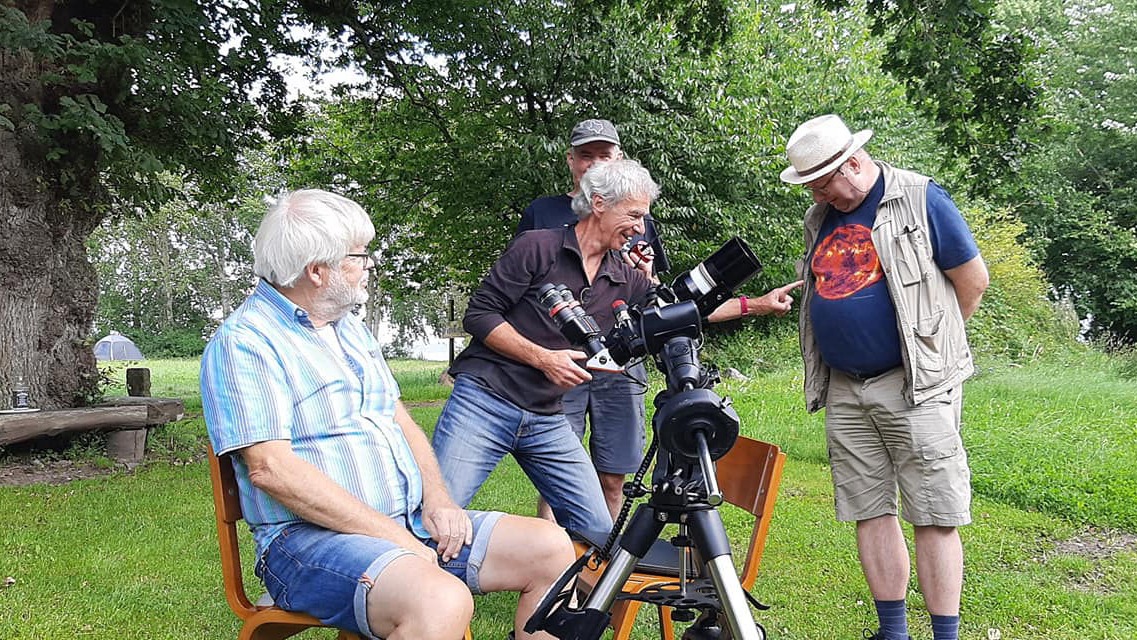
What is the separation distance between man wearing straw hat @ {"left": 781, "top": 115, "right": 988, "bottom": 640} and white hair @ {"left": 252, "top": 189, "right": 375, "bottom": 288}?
160 centimetres

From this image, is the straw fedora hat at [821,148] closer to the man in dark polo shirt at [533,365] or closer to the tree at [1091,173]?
the man in dark polo shirt at [533,365]

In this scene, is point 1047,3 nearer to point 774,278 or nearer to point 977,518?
point 774,278

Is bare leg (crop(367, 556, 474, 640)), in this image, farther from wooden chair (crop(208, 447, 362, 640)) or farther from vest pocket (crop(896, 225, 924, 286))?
vest pocket (crop(896, 225, 924, 286))

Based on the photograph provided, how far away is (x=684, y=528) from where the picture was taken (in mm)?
2121

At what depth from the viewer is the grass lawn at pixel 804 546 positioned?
3748 mm

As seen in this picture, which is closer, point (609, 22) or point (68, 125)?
point (68, 125)

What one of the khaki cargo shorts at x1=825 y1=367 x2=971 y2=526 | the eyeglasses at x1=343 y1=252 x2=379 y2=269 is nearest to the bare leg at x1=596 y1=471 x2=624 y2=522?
the khaki cargo shorts at x1=825 y1=367 x2=971 y2=526

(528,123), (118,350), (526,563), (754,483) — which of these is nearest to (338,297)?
(526,563)

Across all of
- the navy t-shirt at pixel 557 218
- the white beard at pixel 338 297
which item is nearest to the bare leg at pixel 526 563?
the white beard at pixel 338 297

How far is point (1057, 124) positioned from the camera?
7.44m

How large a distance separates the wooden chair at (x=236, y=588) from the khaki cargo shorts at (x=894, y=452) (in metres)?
1.62

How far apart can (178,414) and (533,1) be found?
6.46 metres

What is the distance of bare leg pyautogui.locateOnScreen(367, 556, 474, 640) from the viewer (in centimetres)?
202

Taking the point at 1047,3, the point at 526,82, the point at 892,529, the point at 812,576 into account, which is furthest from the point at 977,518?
the point at 1047,3
